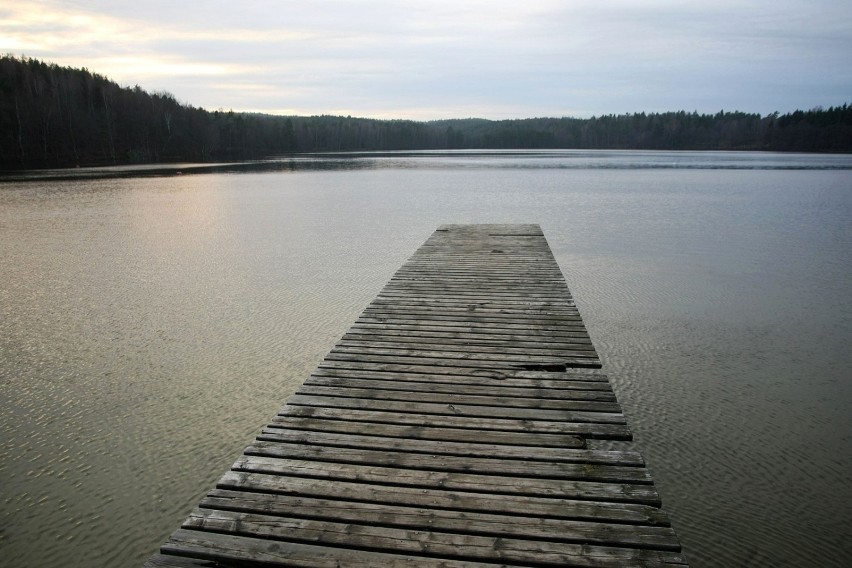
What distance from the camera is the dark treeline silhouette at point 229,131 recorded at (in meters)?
63.3

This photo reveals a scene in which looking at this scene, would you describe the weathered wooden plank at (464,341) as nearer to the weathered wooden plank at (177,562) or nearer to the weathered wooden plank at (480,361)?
the weathered wooden plank at (480,361)

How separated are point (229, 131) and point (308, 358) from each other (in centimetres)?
9847

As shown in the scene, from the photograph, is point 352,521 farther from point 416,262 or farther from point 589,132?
point 589,132

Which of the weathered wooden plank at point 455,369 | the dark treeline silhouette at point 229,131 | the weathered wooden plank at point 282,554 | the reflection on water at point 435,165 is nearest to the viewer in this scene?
the weathered wooden plank at point 282,554

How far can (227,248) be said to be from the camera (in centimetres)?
1511

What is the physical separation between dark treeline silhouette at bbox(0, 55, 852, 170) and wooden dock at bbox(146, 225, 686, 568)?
60980mm

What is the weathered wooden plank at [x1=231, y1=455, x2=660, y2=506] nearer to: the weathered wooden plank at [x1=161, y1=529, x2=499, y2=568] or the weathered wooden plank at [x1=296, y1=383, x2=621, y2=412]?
the weathered wooden plank at [x1=161, y1=529, x2=499, y2=568]

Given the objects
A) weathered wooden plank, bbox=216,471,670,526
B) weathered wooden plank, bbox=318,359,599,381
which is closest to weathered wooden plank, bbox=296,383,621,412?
weathered wooden plank, bbox=318,359,599,381

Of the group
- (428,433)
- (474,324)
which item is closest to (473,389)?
(428,433)

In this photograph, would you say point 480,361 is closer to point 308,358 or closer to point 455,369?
point 455,369

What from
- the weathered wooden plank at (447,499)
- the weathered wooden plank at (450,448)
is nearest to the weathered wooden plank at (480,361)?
the weathered wooden plank at (450,448)

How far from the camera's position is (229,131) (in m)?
95.6

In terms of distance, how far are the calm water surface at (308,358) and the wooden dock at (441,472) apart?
52.9 inches

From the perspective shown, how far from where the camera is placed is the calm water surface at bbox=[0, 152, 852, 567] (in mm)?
4320
